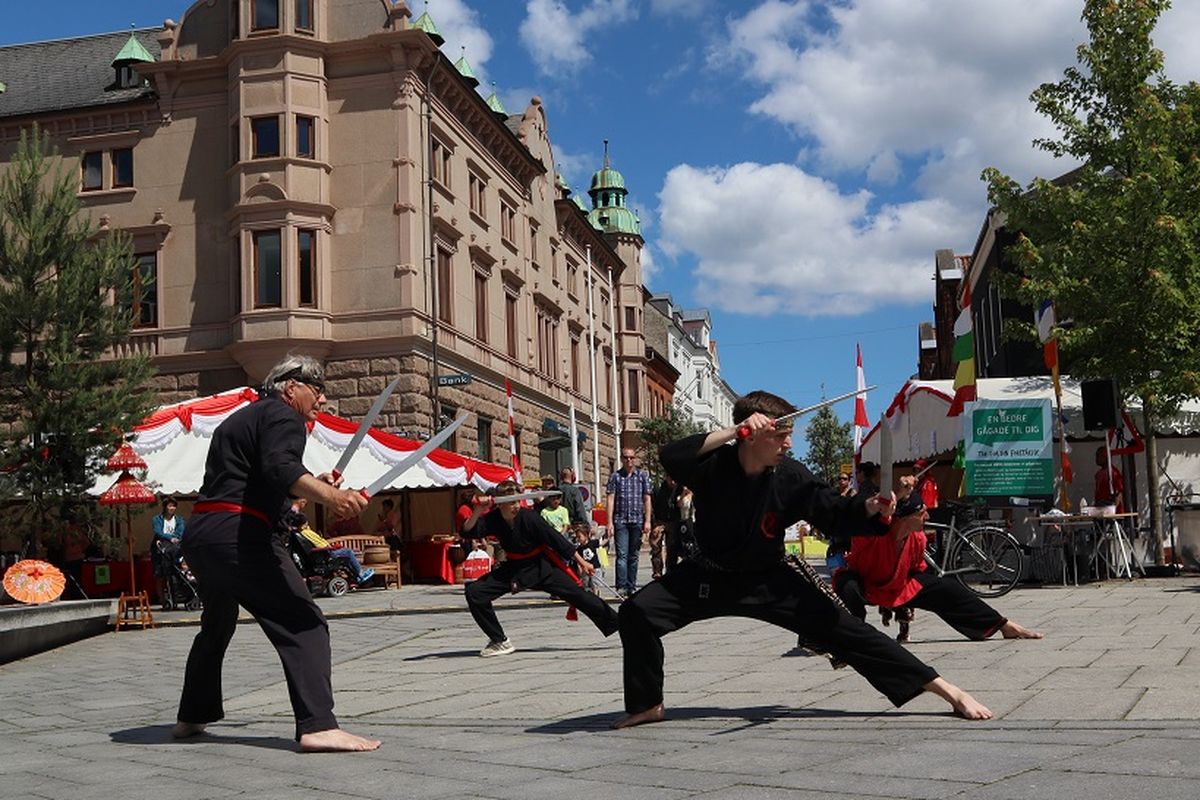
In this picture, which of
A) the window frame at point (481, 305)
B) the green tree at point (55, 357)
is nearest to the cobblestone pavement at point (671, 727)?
the green tree at point (55, 357)

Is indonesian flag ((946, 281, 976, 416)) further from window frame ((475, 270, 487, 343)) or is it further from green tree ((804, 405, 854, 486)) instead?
green tree ((804, 405, 854, 486))

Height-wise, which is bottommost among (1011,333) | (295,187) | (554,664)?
(554,664)

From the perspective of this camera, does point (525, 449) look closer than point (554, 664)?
No

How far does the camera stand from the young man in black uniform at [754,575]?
18.7 feet

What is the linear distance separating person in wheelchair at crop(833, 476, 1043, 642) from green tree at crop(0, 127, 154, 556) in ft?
43.1

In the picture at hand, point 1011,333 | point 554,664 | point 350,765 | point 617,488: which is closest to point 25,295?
point 617,488

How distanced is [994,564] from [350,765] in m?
10.5

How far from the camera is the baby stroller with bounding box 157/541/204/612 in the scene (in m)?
18.9

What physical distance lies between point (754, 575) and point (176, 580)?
14927mm

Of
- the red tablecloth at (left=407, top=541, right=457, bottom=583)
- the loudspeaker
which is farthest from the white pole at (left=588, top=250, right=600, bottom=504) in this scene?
the loudspeaker

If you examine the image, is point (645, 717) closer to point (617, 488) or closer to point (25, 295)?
point (617, 488)

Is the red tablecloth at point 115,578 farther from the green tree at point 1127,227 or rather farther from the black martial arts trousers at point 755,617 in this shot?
the black martial arts trousers at point 755,617

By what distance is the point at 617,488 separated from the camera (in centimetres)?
1677

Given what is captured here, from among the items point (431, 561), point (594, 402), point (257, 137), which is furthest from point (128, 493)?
point (594, 402)
